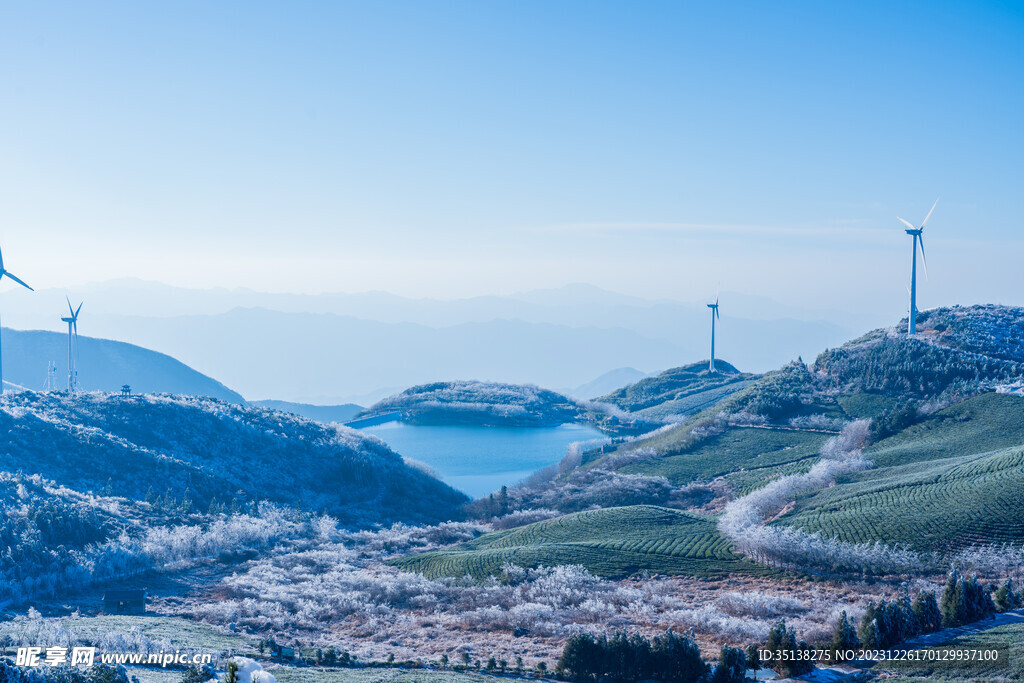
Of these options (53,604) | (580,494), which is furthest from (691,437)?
(53,604)

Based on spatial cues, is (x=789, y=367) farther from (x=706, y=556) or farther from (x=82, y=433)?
(x=82, y=433)

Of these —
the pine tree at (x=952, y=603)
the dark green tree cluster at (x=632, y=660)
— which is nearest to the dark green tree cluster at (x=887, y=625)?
the pine tree at (x=952, y=603)

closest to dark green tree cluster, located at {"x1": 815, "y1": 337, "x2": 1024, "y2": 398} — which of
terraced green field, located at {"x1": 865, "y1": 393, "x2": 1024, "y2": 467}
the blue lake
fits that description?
terraced green field, located at {"x1": 865, "y1": 393, "x2": 1024, "y2": 467}

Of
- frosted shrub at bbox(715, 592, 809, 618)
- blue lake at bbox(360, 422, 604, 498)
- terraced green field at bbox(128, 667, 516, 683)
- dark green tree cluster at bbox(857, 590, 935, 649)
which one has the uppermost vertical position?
blue lake at bbox(360, 422, 604, 498)

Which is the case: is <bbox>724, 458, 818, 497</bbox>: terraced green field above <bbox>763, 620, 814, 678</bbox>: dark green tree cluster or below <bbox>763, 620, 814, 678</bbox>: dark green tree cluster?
above

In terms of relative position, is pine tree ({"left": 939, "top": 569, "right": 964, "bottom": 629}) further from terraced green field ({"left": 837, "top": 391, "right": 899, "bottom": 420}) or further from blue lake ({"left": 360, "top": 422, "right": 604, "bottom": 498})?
terraced green field ({"left": 837, "top": 391, "right": 899, "bottom": 420})

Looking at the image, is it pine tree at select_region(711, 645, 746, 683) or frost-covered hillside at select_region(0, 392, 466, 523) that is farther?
frost-covered hillside at select_region(0, 392, 466, 523)

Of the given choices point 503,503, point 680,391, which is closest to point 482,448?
point 503,503
